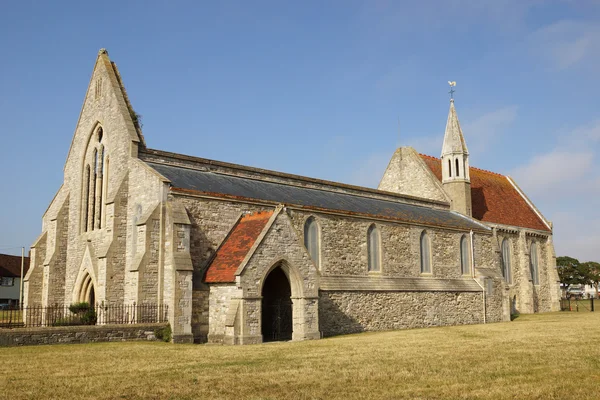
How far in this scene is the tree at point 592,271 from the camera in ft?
294

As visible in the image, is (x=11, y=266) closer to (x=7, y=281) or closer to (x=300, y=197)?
(x=7, y=281)

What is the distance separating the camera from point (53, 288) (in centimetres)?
3148

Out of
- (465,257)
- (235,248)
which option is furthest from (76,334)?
(465,257)

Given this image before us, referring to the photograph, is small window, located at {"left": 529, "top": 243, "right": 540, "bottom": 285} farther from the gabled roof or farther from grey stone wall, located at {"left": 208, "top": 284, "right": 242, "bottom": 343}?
grey stone wall, located at {"left": 208, "top": 284, "right": 242, "bottom": 343}

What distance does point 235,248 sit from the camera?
976 inches

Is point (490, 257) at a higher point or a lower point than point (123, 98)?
lower

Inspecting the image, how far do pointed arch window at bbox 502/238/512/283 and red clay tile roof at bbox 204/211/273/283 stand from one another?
25988 mm

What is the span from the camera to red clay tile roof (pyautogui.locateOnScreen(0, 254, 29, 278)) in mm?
A: 75125

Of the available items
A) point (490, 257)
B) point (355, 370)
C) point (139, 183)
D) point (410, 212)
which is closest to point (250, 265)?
point (139, 183)

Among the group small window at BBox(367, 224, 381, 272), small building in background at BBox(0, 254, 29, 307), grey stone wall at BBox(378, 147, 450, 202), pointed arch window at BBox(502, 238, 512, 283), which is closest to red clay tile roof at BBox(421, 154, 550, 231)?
grey stone wall at BBox(378, 147, 450, 202)

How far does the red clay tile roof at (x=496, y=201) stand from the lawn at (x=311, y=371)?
26.6 meters

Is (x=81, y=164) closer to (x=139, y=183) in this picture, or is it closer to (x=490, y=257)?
(x=139, y=183)

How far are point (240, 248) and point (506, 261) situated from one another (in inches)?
1109

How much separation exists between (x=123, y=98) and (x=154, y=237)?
8.37 metres
